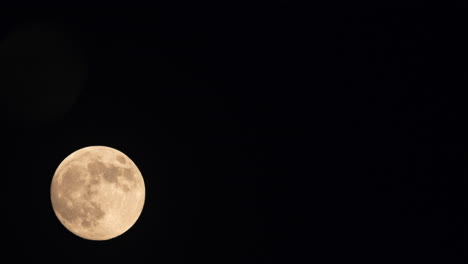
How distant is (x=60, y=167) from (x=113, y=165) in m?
0.69

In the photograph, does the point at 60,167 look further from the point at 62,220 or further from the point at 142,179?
the point at 142,179

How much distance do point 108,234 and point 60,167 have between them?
3.33 ft

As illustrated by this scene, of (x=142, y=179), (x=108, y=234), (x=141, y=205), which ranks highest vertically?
(x=142, y=179)

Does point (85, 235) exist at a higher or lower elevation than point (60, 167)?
lower

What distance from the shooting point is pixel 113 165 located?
15.3 feet

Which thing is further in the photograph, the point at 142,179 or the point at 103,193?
the point at 142,179

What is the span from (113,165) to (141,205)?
66 cm

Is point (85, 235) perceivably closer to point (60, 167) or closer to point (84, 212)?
point (84, 212)

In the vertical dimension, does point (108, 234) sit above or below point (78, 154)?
below

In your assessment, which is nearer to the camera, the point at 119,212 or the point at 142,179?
the point at 119,212

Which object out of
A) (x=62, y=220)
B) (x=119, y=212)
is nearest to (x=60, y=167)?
(x=62, y=220)

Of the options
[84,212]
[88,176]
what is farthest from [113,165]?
[84,212]

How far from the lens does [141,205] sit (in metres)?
4.95

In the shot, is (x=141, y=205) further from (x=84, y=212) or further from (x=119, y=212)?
(x=84, y=212)
